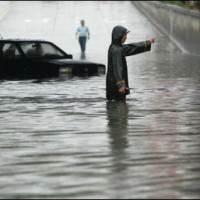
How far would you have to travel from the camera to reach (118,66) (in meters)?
18.1

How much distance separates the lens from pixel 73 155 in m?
11.3

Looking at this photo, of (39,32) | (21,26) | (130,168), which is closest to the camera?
(130,168)

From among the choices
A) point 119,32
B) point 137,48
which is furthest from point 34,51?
point 119,32

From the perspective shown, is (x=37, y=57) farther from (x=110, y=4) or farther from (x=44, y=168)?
(x=110, y=4)

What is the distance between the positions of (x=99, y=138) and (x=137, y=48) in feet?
17.9

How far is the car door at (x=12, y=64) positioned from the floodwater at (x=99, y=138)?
0.96 metres

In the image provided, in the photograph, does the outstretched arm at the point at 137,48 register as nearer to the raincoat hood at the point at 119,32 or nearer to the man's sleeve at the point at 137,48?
the man's sleeve at the point at 137,48

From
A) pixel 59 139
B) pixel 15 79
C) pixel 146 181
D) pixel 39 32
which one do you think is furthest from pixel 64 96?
pixel 39 32

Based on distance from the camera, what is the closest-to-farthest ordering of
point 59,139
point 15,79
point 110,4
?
point 59,139
point 15,79
point 110,4

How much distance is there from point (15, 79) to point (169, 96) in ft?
23.4

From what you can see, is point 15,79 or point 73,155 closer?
point 73,155

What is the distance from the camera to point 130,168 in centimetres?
1025

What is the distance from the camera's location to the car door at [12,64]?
26.7 metres

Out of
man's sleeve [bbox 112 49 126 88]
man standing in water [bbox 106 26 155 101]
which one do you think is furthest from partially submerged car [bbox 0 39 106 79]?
man's sleeve [bbox 112 49 126 88]
